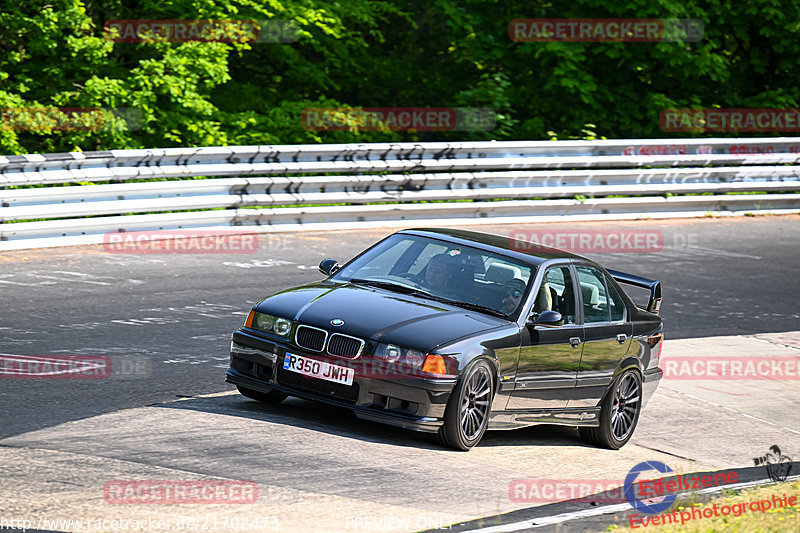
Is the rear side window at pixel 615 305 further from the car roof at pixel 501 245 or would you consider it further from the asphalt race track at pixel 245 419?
the asphalt race track at pixel 245 419

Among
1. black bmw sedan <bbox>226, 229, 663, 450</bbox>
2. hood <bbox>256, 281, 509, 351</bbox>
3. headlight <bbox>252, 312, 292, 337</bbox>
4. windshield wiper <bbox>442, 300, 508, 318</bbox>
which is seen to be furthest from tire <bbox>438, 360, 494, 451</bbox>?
headlight <bbox>252, 312, 292, 337</bbox>

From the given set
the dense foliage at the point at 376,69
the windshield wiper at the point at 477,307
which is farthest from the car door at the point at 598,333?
the dense foliage at the point at 376,69

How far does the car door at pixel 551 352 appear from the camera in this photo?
27.8 ft

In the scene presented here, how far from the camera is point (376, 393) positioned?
7777 millimetres

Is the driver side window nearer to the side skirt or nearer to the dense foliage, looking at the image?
the side skirt

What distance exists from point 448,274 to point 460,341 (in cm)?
106

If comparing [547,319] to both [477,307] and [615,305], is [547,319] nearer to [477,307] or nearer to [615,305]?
[477,307]

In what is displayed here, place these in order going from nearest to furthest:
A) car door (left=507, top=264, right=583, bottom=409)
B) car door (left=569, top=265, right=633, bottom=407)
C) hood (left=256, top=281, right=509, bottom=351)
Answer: hood (left=256, top=281, right=509, bottom=351) → car door (left=507, top=264, right=583, bottom=409) → car door (left=569, top=265, right=633, bottom=407)

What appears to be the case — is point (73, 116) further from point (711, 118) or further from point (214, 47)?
point (711, 118)

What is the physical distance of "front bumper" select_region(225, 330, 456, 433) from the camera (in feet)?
25.2

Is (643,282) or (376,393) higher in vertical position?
(643,282)

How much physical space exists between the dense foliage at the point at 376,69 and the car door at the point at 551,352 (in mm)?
10635

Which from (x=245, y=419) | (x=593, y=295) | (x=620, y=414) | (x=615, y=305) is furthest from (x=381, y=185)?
(x=245, y=419)

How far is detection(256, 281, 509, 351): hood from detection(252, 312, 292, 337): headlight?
0.14ft
